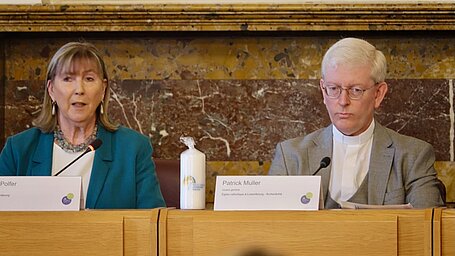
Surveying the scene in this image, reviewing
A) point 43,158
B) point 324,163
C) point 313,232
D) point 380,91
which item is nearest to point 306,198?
point 313,232

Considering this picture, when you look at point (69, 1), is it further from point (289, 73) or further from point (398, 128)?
point (398, 128)

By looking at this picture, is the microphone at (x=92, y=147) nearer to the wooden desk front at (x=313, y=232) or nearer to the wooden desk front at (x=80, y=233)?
the wooden desk front at (x=80, y=233)

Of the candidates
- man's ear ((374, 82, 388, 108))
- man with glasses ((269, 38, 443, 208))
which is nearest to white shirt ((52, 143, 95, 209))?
man with glasses ((269, 38, 443, 208))

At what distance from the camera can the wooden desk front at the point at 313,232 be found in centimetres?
245

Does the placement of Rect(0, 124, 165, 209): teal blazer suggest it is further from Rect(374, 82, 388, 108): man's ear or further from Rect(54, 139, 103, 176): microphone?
Rect(374, 82, 388, 108): man's ear

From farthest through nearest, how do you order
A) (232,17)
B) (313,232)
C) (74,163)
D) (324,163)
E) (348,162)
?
(232,17) < (348,162) < (74,163) < (324,163) < (313,232)

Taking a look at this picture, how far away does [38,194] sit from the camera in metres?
2.56

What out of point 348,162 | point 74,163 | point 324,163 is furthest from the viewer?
point 348,162

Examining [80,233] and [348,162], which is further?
[348,162]

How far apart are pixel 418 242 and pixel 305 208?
0.99 ft

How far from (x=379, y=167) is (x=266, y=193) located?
0.70 metres

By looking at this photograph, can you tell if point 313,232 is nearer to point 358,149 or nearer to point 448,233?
point 448,233

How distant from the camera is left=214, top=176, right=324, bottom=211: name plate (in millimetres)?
2504

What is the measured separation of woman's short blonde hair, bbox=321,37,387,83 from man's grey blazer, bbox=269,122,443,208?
22 centimetres
